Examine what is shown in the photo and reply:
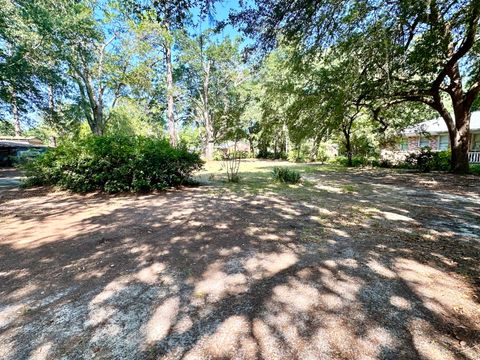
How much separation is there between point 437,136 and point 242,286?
2471cm

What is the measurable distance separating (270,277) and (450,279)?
66.3 inches

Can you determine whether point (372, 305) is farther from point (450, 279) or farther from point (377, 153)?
point (377, 153)

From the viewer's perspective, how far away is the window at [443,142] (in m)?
20.1

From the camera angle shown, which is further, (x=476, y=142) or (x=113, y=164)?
(x=476, y=142)

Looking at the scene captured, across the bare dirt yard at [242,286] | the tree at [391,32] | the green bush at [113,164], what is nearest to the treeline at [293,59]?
the tree at [391,32]

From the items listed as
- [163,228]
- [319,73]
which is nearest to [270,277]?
[163,228]

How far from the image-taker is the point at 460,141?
11141 mm

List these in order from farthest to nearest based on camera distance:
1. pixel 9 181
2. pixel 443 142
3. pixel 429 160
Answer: pixel 443 142 → pixel 429 160 → pixel 9 181

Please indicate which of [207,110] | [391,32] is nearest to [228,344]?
[391,32]

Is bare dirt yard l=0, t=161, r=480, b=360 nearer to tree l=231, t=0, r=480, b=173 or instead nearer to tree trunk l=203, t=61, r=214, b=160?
tree l=231, t=0, r=480, b=173

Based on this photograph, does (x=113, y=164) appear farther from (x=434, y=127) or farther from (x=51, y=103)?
(x=434, y=127)

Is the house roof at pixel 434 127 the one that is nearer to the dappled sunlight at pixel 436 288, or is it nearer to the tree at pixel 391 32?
the tree at pixel 391 32

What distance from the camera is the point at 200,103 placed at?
2870 cm

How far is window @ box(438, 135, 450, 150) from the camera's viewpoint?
20141 mm
